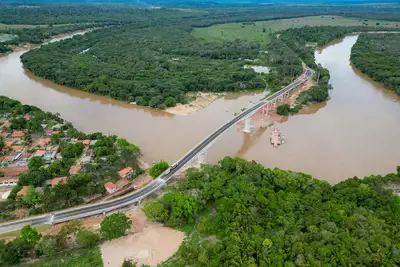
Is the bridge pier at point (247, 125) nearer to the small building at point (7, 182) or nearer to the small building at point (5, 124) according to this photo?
the small building at point (7, 182)

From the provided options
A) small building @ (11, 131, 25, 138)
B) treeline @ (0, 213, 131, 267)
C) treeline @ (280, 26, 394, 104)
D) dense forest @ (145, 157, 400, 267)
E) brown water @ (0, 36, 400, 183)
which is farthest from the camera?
treeline @ (280, 26, 394, 104)

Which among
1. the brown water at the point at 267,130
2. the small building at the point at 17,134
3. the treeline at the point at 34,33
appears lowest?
the brown water at the point at 267,130

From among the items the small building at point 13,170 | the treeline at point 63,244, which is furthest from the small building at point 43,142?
the treeline at point 63,244

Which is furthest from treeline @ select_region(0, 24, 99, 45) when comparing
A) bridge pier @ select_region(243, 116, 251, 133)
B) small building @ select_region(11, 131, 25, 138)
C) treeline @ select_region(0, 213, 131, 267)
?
treeline @ select_region(0, 213, 131, 267)

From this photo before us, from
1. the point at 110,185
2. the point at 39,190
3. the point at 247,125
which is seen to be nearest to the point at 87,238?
the point at 110,185

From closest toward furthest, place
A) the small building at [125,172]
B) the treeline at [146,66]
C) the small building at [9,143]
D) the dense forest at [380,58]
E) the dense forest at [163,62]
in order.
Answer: the small building at [125,172], the small building at [9,143], the treeline at [146,66], the dense forest at [163,62], the dense forest at [380,58]

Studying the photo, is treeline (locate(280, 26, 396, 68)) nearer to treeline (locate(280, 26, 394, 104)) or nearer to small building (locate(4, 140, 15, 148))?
treeline (locate(280, 26, 394, 104))
